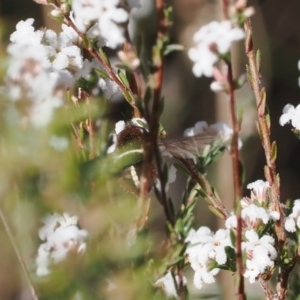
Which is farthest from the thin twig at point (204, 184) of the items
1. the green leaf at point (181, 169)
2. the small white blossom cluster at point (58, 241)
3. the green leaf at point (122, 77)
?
the small white blossom cluster at point (58, 241)

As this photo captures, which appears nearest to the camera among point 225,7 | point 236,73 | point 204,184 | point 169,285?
point 225,7

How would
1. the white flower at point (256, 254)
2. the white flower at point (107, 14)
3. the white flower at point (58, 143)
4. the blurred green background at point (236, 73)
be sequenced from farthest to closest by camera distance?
the blurred green background at point (236, 73) → the white flower at point (256, 254) → the white flower at point (107, 14) → the white flower at point (58, 143)

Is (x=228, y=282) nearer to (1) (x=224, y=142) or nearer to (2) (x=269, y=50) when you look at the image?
(2) (x=269, y=50)

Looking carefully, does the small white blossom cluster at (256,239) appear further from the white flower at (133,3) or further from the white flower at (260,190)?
the white flower at (133,3)

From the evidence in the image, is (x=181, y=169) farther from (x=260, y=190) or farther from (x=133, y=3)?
(x=133, y=3)

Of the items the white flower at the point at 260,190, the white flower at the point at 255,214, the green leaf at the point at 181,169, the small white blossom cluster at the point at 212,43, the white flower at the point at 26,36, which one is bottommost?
the white flower at the point at 255,214

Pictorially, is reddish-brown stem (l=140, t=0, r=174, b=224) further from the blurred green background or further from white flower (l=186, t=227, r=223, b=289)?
the blurred green background

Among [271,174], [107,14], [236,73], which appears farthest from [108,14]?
[236,73]
